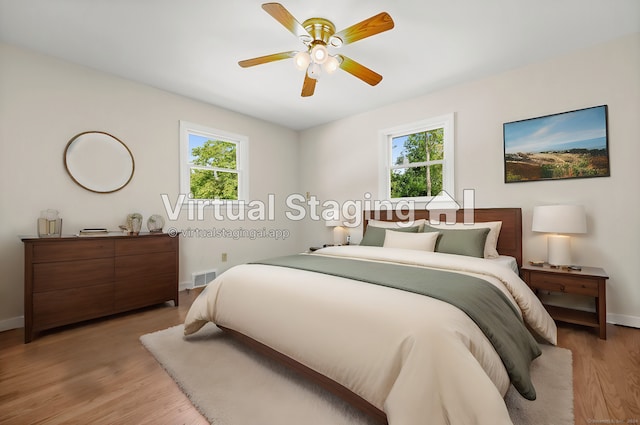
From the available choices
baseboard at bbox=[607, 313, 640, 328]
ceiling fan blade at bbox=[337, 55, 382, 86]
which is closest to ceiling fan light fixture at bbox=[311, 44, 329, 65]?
ceiling fan blade at bbox=[337, 55, 382, 86]

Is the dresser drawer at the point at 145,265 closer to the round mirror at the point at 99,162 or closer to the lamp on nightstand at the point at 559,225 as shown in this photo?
the round mirror at the point at 99,162

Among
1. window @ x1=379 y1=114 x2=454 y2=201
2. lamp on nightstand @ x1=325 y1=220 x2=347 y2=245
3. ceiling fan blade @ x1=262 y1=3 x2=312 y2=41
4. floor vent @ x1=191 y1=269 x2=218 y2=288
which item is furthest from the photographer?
lamp on nightstand @ x1=325 y1=220 x2=347 y2=245

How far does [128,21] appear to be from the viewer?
7.58 feet

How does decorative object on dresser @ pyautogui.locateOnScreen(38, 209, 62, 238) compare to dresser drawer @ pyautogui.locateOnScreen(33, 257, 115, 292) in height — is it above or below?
above

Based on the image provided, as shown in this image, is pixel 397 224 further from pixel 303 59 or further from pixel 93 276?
pixel 93 276

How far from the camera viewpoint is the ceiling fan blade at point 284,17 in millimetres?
1761

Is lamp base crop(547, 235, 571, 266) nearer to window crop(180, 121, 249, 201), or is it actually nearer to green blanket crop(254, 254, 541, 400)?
green blanket crop(254, 254, 541, 400)

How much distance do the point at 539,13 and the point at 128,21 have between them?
333 centimetres

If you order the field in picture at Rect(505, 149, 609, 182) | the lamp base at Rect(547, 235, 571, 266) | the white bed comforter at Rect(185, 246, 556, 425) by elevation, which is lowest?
the white bed comforter at Rect(185, 246, 556, 425)

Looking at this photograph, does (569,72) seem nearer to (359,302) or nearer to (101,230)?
(359,302)

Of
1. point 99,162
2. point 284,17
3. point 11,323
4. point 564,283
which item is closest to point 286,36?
point 284,17

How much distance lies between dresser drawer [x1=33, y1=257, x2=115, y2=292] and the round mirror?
0.86m

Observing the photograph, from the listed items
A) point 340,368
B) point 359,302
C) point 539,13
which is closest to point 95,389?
point 340,368

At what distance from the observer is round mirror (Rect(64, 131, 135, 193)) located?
115 inches
